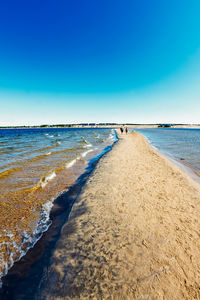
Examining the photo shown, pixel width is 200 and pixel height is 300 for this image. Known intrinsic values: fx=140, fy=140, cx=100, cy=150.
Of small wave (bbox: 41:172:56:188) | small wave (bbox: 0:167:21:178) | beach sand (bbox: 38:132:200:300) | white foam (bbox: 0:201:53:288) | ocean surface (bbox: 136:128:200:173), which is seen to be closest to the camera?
beach sand (bbox: 38:132:200:300)

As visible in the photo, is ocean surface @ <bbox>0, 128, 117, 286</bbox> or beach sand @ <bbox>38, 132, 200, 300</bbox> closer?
beach sand @ <bbox>38, 132, 200, 300</bbox>

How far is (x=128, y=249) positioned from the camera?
3.44 m

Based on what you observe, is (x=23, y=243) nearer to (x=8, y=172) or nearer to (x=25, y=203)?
(x=25, y=203)

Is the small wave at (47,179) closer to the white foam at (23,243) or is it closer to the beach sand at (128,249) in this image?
the white foam at (23,243)

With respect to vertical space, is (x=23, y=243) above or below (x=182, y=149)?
below

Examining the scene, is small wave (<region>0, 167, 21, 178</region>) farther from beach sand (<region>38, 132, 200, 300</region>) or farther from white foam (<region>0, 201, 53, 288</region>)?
beach sand (<region>38, 132, 200, 300</region>)

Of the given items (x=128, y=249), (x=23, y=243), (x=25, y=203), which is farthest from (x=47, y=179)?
(x=128, y=249)

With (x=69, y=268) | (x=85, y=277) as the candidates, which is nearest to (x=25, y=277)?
(x=69, y=268)

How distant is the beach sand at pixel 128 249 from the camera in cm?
259

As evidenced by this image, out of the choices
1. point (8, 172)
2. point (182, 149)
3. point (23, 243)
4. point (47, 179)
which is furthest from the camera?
point (182, 149)

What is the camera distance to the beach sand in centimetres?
259


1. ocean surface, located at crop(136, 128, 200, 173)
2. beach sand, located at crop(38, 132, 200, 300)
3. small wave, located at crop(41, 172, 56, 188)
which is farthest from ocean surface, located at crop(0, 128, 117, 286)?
ocean surface, located at crop(136, 128, 200, 173)

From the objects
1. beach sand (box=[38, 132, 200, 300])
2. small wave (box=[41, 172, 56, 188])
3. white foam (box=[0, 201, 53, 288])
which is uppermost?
beach sand (box=[38, 132, 200, 300])

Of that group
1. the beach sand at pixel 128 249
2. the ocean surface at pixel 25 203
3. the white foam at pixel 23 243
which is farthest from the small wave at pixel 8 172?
the beach sand at pixel 128 249
